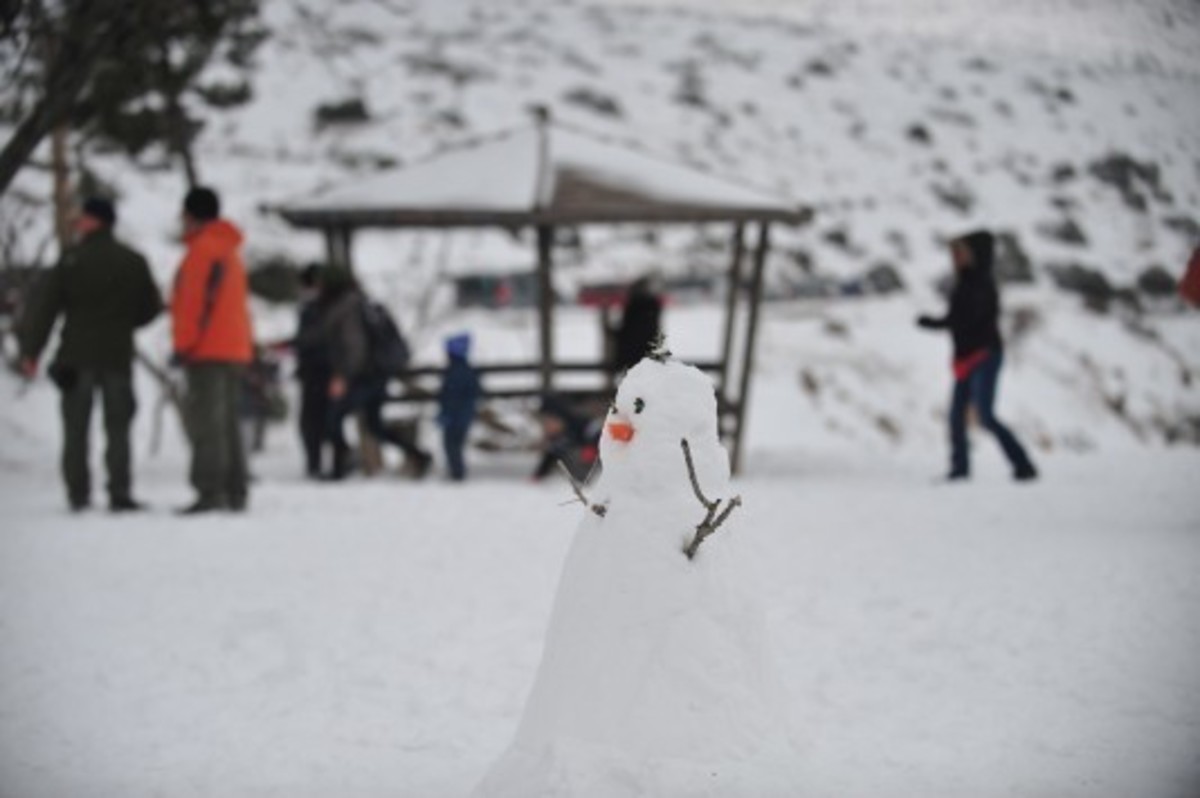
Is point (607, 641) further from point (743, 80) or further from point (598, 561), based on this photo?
point (743, 80)

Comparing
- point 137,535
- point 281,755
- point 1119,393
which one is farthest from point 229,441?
point 1119,393

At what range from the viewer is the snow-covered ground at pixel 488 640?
12.0 feet

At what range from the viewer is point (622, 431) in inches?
117

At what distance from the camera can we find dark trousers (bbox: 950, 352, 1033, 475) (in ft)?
29.8

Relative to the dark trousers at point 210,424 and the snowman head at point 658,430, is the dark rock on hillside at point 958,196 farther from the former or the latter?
the snowman head at point 658,430

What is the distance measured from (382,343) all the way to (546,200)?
1948mm

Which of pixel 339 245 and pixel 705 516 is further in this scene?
pixel 339 245

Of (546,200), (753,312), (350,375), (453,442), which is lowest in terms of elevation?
(453,442)

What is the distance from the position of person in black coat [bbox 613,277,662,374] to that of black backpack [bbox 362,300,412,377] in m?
2.06

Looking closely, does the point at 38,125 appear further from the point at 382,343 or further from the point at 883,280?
the point at 883,280

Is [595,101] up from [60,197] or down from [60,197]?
up

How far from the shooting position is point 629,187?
1080 centimetres

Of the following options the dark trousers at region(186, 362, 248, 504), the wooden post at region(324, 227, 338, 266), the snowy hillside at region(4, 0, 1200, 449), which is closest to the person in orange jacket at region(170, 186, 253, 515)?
the dark trousers at region(186, 362, 248, 504)

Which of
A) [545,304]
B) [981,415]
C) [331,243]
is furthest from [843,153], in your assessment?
[981,415]
